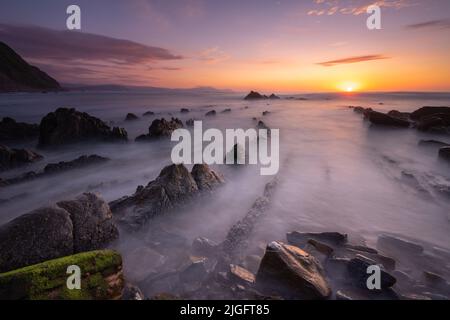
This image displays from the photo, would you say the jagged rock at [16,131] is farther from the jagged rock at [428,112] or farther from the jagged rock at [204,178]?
the jagged rock at [428,112]

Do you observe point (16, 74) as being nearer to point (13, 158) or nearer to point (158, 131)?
point (158, 131)

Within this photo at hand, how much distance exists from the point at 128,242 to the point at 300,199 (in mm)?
4695

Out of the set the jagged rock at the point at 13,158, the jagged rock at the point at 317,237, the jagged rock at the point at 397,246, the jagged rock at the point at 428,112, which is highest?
the jagged rock at the point at 428,112

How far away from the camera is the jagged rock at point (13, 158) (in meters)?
9.75

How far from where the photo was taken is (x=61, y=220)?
4.05m

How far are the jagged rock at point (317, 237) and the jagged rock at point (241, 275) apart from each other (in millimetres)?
1417

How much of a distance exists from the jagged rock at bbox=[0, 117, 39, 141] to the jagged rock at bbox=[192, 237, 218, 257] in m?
14.8

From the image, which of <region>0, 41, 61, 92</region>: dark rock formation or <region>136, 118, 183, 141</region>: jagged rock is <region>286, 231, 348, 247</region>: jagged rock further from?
<region>0, 41, 61, 92</region>: dark rock formation

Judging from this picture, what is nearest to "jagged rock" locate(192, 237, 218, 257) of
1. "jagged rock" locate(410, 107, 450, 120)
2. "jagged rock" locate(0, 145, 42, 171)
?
"jagged rock" locate(0, 145, 42, 171)

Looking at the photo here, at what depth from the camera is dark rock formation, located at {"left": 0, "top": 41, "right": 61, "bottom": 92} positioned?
112 meters

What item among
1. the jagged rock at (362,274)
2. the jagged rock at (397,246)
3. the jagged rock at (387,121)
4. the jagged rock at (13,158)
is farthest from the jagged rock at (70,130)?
the jagged rock at (387,121)

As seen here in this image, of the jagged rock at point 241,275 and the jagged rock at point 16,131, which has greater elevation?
the jagged rock at point 16,131

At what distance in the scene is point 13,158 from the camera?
399 inches

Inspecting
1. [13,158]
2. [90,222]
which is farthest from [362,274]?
[13,158]
